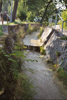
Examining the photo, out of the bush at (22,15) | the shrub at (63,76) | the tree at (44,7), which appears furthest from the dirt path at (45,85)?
the bush at (22,15)

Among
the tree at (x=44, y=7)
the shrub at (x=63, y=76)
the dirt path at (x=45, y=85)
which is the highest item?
the tree at (x=44, y=7)

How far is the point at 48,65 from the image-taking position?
759 cm

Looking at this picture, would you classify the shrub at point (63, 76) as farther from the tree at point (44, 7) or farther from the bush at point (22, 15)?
the bush at point (22, 15)

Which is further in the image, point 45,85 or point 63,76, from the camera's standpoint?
point 63,76

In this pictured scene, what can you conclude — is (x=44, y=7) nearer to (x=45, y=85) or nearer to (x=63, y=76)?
(x=63, y=76)

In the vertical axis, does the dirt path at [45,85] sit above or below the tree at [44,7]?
below

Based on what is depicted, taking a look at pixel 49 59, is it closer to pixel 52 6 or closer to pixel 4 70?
pixel 4 70

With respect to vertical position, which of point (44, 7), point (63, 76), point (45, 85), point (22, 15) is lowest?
point (45, 85)

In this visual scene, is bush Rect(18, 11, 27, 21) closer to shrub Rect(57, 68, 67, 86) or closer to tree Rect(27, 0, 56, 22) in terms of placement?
tree Rect(27, 0, 56, 22)

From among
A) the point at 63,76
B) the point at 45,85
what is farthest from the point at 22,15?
the point at 45,85

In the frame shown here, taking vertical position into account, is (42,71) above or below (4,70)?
below

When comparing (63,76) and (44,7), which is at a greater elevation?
(44,7)

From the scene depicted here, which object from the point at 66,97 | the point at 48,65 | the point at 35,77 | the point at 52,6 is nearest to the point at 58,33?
the point at 48,65

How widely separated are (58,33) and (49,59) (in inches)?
89.2
